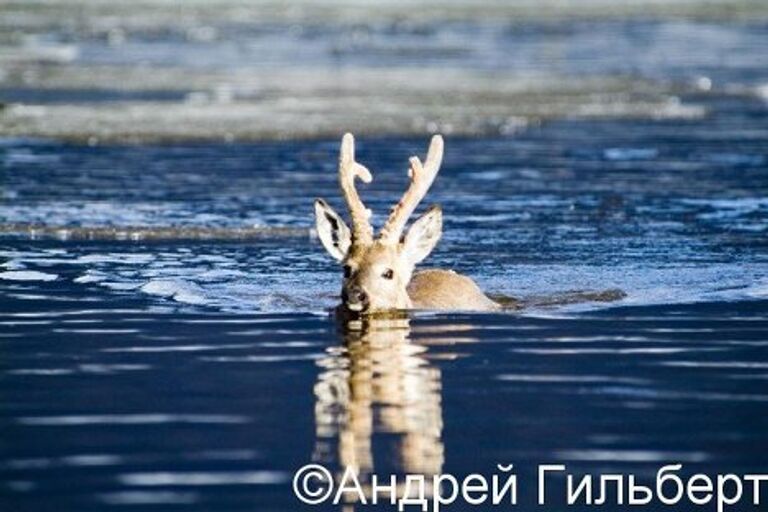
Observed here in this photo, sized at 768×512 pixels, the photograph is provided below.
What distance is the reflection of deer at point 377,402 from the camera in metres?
10.9

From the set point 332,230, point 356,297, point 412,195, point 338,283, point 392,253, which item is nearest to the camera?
point 356,297

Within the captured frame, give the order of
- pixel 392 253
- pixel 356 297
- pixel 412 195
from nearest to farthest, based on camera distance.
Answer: pixel 356 297
pixel 392 253
pixel 412 195

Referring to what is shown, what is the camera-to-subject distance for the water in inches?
437

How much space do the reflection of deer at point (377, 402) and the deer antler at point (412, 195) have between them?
891 millimetres

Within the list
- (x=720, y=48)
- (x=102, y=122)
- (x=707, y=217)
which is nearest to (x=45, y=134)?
(x=102, y=122)

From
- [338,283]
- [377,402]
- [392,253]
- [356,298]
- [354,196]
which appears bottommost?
[377,402]

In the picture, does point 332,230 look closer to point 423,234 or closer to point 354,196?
point 354,196

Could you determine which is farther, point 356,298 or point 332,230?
point 332,230

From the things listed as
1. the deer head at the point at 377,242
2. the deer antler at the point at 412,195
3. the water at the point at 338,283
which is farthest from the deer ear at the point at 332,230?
the water at the point at 338,283

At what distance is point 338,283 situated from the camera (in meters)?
18.5

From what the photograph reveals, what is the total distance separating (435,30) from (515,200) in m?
55.8

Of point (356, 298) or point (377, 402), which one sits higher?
point (356, 298)

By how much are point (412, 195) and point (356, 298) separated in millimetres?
1014

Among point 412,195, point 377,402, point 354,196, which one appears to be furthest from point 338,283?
point 377,402
